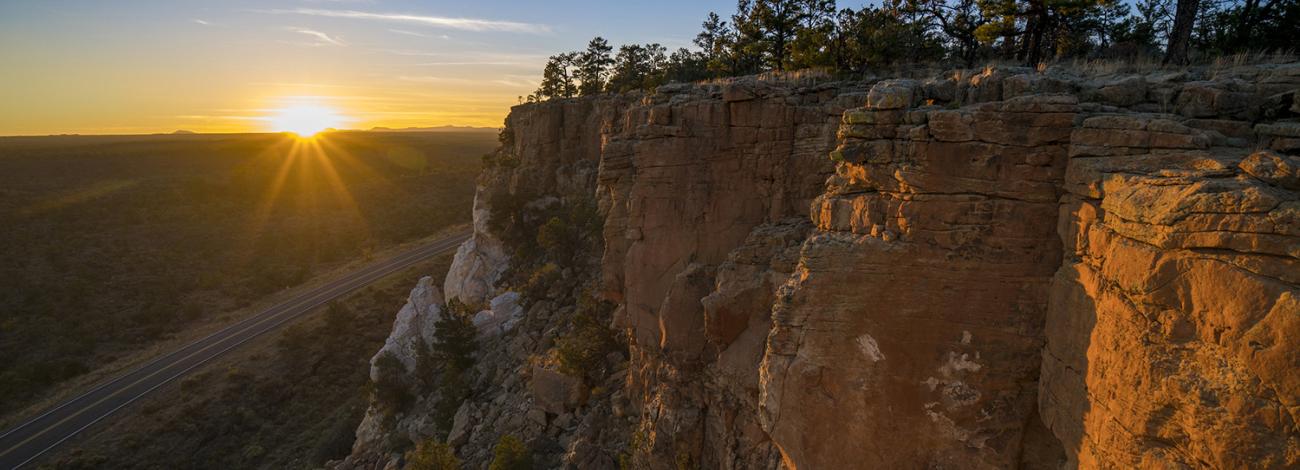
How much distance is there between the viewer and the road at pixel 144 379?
36234 mm

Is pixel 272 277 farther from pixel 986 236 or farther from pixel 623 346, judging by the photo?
pixel 986 236

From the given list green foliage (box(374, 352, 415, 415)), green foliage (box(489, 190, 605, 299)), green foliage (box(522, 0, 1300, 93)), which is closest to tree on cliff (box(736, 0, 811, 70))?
green foliage (box(522, 0, 1300, 93))

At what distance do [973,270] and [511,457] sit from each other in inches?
663

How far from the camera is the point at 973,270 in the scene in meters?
10.3

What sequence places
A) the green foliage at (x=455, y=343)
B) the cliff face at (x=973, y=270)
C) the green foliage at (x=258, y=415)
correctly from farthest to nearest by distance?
the green foliage at (x=258, y=415)
the green foliage at (x=455, y=343)
the cliff face at (x=973, y=270)

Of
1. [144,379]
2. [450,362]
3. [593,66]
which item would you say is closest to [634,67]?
[593,66]

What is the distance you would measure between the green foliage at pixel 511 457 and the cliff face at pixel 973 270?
1.96m

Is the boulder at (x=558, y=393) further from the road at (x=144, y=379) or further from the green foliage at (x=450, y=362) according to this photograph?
the road at (x=144, y=379)

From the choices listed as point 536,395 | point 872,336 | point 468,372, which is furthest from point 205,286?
point 872,336

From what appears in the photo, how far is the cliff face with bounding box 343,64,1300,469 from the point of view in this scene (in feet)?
22.7

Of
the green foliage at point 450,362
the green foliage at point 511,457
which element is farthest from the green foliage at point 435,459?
the green foliage at point 450,362

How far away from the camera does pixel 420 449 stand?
24.3m

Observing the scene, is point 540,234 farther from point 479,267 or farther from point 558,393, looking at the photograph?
point 558,393

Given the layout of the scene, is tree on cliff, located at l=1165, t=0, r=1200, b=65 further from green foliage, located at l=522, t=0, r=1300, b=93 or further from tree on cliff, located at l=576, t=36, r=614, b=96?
tree on cliff, located at l=576, t=36, r=614, b=96
